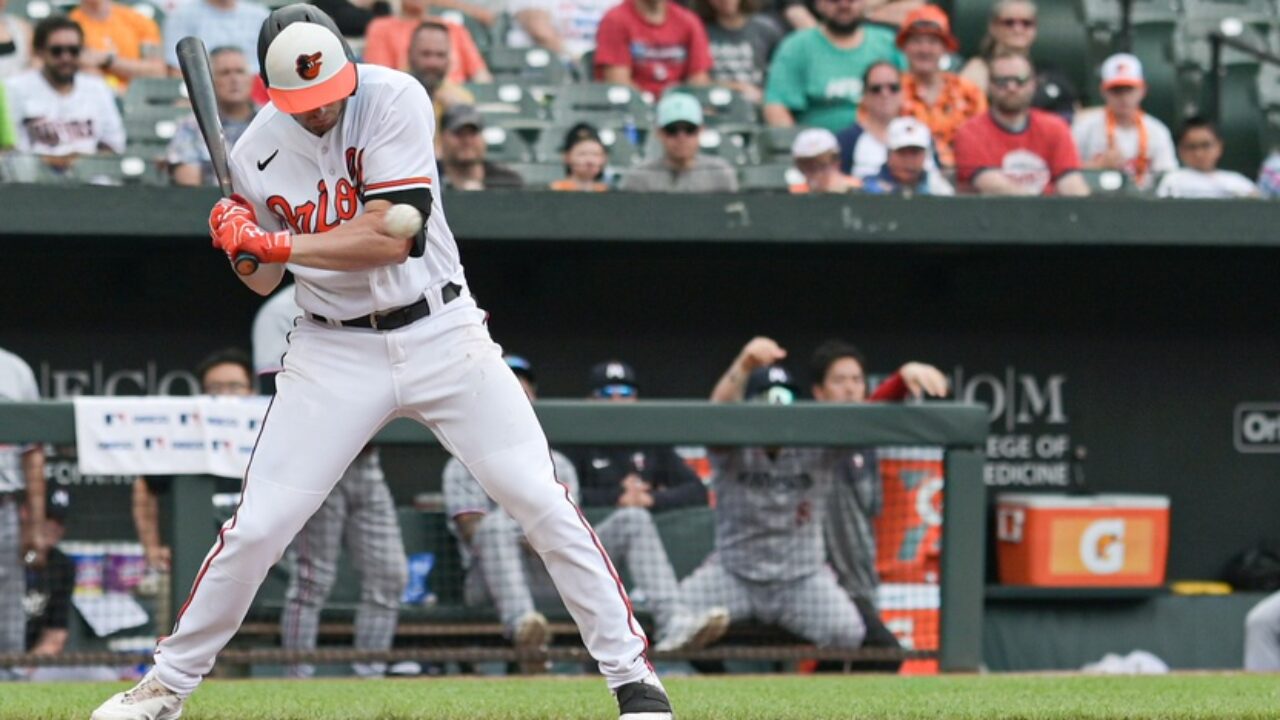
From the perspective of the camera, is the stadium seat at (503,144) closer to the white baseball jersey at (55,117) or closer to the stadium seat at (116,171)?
the stadium seat at (116,171)

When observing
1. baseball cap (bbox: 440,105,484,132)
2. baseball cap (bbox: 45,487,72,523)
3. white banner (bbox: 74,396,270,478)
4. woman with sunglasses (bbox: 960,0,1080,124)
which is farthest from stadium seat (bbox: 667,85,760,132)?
baseball cap (bbox: 45,487,72,523)

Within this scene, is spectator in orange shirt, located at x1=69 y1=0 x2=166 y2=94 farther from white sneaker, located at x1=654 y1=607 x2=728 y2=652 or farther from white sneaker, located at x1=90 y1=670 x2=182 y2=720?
white sneaker, located at x1=90 y1=670 x2=182 y2=720

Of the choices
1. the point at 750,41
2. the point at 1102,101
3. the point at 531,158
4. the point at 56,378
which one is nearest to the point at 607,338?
the point at 531,158

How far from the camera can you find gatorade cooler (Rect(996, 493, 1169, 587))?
25.2 ft

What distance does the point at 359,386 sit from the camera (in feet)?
12.3

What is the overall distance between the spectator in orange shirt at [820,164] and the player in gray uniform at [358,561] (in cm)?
253

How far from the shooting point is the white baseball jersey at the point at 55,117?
7.54 meters

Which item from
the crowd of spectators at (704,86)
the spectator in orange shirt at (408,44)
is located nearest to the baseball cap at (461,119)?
the crowd of spectators at (704,86)

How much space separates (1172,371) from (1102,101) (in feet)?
5.03

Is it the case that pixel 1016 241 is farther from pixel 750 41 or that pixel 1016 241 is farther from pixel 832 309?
pixel 750 41

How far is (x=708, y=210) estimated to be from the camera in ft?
24.2

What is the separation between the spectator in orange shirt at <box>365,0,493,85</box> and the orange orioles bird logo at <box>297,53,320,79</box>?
432 cm

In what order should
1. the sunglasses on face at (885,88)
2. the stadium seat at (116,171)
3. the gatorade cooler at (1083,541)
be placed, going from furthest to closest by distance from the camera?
the sunglasses on face at (885,88) < the gatorade cooler at (1083,541) < the stadium seat at (116,171)

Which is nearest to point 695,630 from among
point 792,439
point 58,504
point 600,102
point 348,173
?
point 792,439
